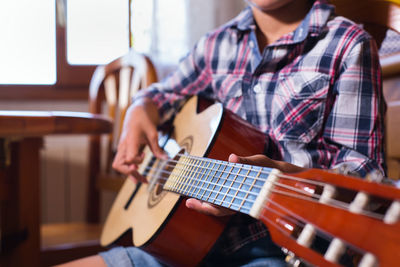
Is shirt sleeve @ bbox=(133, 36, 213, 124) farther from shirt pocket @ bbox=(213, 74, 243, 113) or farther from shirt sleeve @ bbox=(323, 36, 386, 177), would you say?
shirt sleeve @ bbox=(323, 36, 386, 177)

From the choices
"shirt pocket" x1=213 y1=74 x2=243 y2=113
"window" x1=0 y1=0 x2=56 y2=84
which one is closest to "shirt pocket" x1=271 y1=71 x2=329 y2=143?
"shirt pocket" x1=213 y1=74 x2=243 y2=113

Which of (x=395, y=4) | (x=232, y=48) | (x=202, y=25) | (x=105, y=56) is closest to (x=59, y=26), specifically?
(x=105, y=56)

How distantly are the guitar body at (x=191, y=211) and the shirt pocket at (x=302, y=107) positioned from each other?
0.21 ft

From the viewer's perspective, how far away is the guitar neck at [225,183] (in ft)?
1.52

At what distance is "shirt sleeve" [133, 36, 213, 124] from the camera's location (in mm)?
1009

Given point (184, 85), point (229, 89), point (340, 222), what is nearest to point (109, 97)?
point (184, 85)

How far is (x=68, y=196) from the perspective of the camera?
224 centimetres

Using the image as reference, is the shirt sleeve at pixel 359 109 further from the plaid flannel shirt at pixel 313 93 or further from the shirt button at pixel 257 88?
the shirt button at pixel 257 88

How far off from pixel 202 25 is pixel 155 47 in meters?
0.25

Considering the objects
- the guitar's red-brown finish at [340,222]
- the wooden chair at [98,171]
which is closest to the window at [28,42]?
the wooden chair at [98,171]

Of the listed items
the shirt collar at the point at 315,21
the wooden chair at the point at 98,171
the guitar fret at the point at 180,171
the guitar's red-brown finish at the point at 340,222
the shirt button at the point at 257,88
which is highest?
the shirt collar at the point at 315,21

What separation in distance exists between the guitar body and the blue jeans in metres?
0.03

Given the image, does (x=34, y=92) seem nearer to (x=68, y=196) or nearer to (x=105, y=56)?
(x=105, y=56)

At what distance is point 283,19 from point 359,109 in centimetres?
27
